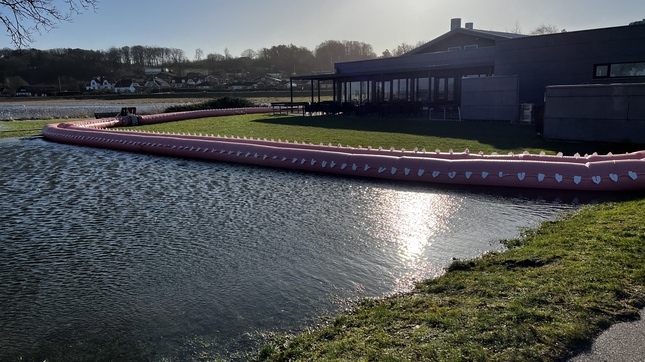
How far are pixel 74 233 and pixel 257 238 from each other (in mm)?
2868

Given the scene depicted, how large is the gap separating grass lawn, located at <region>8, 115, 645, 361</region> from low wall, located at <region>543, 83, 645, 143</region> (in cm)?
769

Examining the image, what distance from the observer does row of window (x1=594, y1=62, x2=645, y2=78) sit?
1773cm

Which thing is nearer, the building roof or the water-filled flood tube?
the water-filled flood tube

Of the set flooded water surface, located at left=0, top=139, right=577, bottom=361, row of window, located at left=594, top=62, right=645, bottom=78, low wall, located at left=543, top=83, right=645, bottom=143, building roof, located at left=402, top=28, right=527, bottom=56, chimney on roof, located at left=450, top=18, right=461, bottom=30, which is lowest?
flooded water surface, located at left=0, top=139, right=577, bottom=361

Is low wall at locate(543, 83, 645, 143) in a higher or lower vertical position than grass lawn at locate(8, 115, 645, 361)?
higher

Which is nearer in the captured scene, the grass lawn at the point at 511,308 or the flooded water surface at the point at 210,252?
the grass lawn at the point at 511,308

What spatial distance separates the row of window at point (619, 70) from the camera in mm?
17734

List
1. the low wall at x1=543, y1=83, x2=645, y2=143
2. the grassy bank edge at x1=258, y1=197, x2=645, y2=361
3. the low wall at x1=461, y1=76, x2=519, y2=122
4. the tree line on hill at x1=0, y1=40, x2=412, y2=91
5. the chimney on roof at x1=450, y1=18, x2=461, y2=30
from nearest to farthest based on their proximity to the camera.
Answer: the grassy bank edge at x1=258, y1=197, x2=645, y2=361 < the low wall at x1=543, y1=83, x2=645, y2=143 < the low wall at x1=461, y1=76, x2=519, y2=122 < the chimney on roof at x1=450, y1=18, x2=461, y2=30 < the tree line on hill at x1=0, y1=40, x2=412, y2=91

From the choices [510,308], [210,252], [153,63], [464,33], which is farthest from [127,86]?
[510,308]

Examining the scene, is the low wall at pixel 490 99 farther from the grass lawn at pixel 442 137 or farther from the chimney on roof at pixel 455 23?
the chimney on roof at pixel 455 23

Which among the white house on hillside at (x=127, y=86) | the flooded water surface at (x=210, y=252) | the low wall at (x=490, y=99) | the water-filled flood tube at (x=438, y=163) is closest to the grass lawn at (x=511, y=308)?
the flooded water surface at (x=210, y=252)

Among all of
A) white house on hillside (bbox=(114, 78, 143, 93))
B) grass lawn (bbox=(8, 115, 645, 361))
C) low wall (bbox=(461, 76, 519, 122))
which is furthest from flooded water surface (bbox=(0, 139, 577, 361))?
white house on hillside (bbox=(114, 78, 143, 93))

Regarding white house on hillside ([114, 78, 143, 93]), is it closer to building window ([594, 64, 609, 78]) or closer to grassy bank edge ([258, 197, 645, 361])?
building window ([594, 64, 609, 78])

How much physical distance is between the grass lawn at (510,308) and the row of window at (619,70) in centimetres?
1439
